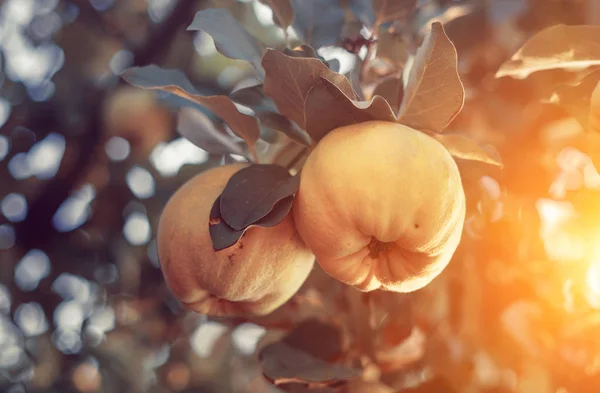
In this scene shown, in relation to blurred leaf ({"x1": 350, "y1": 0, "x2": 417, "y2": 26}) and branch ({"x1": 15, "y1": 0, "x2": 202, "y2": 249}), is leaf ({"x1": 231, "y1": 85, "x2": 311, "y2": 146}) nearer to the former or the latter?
blurred leaf ({"x1": 350, "y1": 0, "x2": 417, "y2": 26})

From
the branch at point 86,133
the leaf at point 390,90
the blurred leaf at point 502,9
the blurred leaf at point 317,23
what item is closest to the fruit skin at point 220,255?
the leaf at point 390,90

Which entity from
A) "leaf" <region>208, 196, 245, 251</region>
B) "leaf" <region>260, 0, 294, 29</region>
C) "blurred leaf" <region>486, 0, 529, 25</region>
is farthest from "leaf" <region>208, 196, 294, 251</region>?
"blurred leaf" <region>486, 0, 529, 25</region>

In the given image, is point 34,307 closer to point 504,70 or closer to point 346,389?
point 346,389

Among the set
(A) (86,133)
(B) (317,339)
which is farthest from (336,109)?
(A) (86,133)

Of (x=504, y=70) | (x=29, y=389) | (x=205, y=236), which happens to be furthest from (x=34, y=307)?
(x=504, y=70)

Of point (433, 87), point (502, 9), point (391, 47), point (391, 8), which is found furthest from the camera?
point (502, 9)

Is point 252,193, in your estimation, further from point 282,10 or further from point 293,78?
point 282,10
